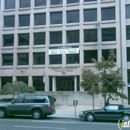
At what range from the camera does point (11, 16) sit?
131ft

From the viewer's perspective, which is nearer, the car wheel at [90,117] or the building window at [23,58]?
the car wheel at [90,117]

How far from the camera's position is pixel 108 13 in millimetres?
35875

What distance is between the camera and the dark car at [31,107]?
57.1 ft

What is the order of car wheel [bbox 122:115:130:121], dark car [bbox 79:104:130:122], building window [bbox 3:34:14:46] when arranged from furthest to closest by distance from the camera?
building window [bbox 3:34:14:46] → dark car [bbox 79:104:130:122] → car wheel [bbox 122:115:130:121]

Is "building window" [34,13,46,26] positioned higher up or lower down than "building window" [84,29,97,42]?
higher up

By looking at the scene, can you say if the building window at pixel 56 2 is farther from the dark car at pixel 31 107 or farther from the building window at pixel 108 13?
the dark car at pixel 31 107

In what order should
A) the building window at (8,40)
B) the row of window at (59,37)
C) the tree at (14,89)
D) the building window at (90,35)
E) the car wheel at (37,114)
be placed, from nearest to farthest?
the car wheel at (37,114)
the tree at (14,89)
the row of window at (59,37)
the building window at (90,35)
the building window at (8,40)

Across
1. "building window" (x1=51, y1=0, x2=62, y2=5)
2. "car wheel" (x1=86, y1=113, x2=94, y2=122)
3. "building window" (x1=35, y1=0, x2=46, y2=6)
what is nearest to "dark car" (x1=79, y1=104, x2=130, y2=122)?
"car wheel" (x1=86, y1=113, x2=94, y2=122)

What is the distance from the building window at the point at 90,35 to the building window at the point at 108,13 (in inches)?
98.8

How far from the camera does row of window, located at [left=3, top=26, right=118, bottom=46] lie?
3559 cm

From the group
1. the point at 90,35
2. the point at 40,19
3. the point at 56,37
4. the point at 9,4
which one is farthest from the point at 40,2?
the point at 90,35

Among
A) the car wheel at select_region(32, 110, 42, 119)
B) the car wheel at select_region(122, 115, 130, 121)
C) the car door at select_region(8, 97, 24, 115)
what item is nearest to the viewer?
the car wheel at select_region(122, 115, 130, 121)

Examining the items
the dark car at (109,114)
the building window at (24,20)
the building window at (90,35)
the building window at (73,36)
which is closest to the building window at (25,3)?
the building window at (24,20)

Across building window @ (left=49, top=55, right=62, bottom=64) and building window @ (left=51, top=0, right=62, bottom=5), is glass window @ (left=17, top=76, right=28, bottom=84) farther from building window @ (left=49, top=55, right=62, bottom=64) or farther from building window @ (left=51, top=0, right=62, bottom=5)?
building window @ (left=51, top=0, right=62, bottom=5)
